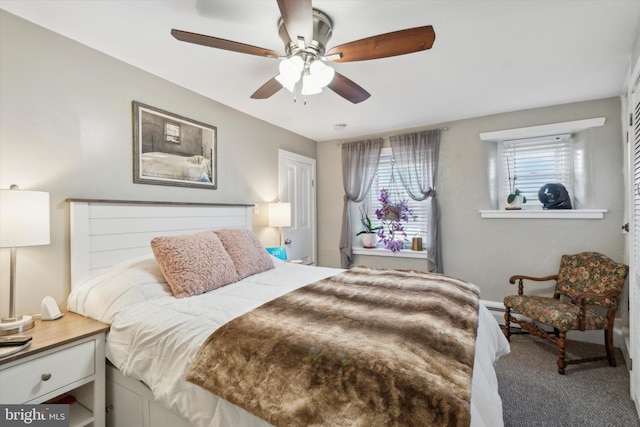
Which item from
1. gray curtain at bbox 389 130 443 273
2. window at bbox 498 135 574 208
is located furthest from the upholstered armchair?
gray curtain at bbox 389 130 443 273

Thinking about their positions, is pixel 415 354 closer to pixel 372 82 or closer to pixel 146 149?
pixel 372 82

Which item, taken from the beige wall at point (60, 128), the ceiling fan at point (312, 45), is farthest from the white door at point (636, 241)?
the beige wall at point (60, 128)

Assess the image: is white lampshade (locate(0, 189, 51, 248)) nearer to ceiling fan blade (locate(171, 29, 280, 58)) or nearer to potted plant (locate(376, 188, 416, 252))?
ceiling fan blade (locate(171, 29, 280, 58))

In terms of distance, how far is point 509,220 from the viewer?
3.26 metres

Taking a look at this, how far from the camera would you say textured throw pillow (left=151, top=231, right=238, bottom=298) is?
1783mm

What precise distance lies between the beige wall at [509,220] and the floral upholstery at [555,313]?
61 cm

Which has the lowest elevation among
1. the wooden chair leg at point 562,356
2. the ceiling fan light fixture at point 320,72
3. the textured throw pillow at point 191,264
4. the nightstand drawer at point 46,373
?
the wooden chair leg at point 562,356

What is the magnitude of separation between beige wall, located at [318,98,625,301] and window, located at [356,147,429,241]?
307 millimetres

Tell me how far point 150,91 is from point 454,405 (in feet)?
9.04

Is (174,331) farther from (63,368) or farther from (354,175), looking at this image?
(354,175)

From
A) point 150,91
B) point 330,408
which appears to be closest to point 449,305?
point 330,408

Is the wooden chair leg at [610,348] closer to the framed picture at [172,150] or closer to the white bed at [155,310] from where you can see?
the white bed at [155,310]

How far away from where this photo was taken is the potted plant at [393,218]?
12.7 ft

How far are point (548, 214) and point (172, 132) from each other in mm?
3769
